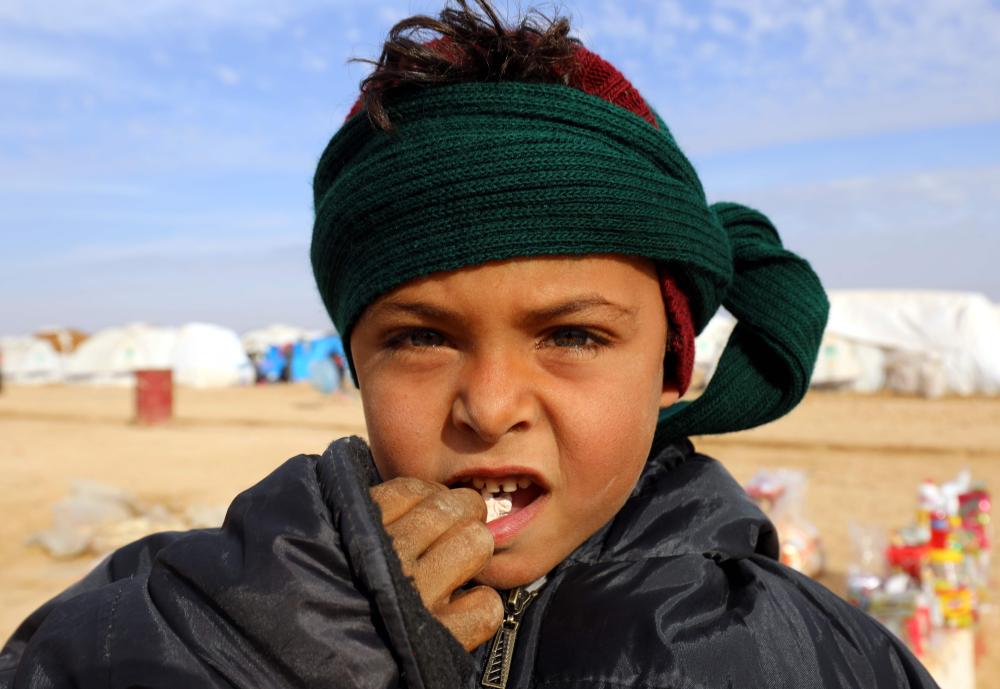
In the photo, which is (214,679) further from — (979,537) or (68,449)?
(68,449)

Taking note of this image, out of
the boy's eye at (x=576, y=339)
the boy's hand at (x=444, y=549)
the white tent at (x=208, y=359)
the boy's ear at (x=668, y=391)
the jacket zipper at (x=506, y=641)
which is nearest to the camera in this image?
the boy's hand at (x=444, y=549)

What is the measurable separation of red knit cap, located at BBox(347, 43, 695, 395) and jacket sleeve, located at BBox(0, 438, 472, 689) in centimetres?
77

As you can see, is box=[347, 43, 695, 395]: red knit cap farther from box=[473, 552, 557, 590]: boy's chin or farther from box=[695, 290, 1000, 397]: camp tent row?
box=[695, 290, 1000, 397]: camp tent row

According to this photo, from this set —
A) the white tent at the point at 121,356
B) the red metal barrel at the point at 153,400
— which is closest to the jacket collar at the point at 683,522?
the red metal barrel at the point at 153,400

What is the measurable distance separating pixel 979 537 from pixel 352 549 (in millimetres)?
5340

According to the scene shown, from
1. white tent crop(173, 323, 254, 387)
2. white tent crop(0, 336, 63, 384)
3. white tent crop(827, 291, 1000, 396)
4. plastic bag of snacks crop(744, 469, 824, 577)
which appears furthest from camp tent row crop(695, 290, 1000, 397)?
white tent crop(0, 336, 63, 384)

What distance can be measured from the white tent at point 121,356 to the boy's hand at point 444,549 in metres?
29.8

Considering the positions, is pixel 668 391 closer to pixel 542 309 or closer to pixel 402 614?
pixel 542 309

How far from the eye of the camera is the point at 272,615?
1.17 metres

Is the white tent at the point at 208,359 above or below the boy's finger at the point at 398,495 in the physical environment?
below

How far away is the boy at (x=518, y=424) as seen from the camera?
1291 mm

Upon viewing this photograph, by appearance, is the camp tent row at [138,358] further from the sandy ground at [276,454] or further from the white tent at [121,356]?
the sandy ground at [276,454]

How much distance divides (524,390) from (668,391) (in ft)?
1.71

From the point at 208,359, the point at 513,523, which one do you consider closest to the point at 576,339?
the point at 513,523
